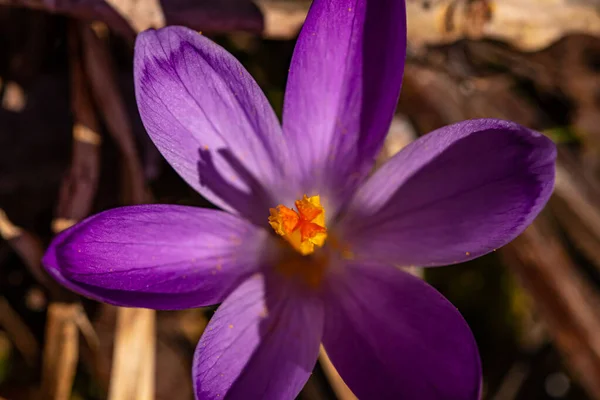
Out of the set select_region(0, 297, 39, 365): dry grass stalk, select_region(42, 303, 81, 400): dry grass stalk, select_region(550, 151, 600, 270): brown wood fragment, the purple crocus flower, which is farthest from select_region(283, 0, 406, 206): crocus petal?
select_region(0, 297, 39, 365): dry grass stalk

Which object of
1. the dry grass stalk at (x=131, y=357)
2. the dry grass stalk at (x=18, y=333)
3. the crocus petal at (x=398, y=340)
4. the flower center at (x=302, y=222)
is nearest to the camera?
the crocus petal at (x=398, y=340)

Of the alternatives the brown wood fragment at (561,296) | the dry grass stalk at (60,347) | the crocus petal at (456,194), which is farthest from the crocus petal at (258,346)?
the brown wood fragment at (561,296)

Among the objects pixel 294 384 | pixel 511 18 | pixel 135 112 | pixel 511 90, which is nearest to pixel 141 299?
pixel 294 384

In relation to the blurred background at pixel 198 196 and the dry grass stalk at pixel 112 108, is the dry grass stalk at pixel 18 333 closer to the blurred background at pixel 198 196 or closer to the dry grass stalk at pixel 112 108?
the blurred background at pixel 198 196

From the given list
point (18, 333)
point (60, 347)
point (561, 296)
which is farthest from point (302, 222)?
point (18, 333)

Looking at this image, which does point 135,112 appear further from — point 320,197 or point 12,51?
point 320,197

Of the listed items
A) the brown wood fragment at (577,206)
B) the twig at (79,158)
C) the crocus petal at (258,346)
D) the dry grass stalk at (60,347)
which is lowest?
the dry grass stalk at (60,347)

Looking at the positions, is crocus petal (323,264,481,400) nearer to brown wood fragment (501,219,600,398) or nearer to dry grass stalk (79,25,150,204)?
dry grass stalk (79,25,150,204)
